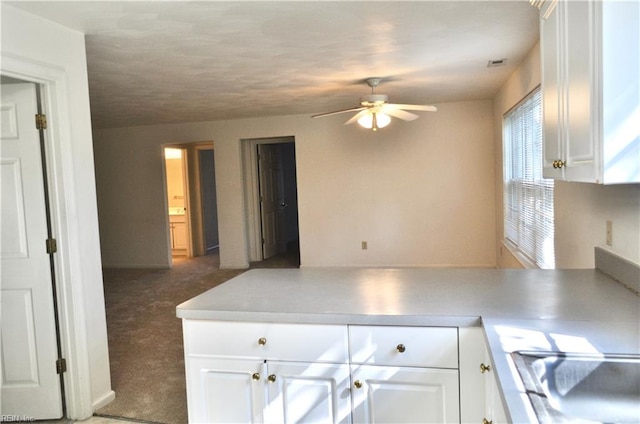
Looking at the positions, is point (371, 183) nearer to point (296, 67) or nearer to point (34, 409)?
point (296, 67)

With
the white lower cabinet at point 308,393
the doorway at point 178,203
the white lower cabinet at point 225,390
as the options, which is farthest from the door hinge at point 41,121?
the doorway at point 178,203

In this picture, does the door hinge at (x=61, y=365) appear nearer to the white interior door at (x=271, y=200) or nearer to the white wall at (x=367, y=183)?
the white wall at (x=367, y=183)

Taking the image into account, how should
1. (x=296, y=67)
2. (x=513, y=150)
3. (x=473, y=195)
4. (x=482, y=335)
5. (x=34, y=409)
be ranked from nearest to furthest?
1. (x=482, y=335)
2. (x=34, y=409)
3. (x=296, y=67)
4. (x=513, y=150)
5. (x=473, y=195)

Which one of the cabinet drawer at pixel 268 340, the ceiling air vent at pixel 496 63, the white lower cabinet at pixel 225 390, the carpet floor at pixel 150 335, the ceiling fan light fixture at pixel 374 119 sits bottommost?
the carpet floor at pixel 150 335

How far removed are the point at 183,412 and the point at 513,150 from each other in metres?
3.98

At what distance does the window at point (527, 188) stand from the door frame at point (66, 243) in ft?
10.4

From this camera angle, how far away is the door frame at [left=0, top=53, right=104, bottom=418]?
252cm

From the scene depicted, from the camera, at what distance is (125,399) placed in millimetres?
2838

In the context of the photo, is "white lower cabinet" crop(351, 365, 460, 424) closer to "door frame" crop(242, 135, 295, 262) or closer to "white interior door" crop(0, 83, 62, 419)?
"white interior door" crop(0, 83, 62, 419)

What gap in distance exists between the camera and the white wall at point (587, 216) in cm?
185

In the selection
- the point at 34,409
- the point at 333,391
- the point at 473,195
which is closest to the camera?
the point at 333,391

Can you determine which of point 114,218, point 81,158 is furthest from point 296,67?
point 114,218

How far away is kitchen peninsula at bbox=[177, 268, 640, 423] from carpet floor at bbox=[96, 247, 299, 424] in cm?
104

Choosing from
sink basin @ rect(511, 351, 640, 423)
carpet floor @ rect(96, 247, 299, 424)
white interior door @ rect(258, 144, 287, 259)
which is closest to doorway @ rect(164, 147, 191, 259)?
carpet floor @ rect(96, 247, 299, 424)
